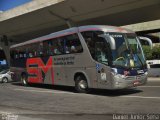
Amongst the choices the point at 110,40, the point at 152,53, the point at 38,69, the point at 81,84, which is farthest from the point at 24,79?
the point at 152,53

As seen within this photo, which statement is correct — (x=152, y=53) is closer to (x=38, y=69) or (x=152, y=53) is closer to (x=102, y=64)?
(x=38, y=69)

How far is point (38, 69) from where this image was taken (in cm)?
2162

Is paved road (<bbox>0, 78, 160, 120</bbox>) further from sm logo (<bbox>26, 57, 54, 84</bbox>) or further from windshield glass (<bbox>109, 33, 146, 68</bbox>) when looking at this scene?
sm logo (<bbox>26, 57, 54, 84</bbox>)

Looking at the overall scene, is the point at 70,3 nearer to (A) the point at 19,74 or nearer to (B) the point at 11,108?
(A) the point at 19,74

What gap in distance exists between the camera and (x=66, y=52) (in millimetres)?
17953

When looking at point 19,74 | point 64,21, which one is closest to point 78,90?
point 19,74

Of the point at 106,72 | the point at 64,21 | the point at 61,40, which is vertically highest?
the point at 64,21

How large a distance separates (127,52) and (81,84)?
126 inches

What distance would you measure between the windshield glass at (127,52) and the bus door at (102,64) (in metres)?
0.40

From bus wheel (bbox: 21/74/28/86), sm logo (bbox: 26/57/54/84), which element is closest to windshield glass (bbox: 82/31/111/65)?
sm logo (bbox: 26/57/54/84)

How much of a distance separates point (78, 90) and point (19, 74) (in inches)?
357

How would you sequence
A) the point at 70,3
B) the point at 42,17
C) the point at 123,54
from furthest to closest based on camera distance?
1. the point at 42,17
2. the point at 70,3
3. the point at 123,54

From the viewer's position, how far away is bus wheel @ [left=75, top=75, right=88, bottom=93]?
663 inches

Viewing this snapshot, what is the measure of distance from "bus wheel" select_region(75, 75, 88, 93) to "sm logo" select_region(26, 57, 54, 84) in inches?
111
